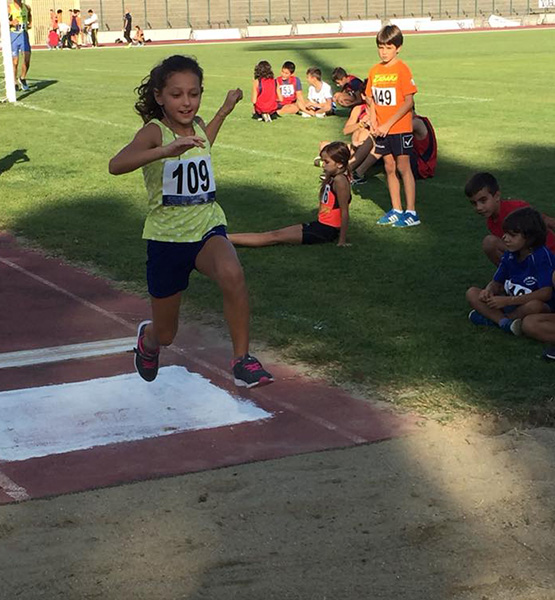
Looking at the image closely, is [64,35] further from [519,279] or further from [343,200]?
[519,279]

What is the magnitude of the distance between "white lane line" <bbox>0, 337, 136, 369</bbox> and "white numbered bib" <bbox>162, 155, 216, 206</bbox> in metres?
1.54

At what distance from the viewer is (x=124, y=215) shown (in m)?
11.8

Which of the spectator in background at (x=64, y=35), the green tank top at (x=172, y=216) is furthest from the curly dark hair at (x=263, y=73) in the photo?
the spectator in background at (x=64, y=35)

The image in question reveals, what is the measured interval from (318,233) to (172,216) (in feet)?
14.3

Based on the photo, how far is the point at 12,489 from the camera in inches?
196

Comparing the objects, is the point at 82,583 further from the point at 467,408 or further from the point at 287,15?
the point at 287,15

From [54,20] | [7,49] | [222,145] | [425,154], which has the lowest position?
[54,20]

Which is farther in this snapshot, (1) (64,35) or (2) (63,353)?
(1) (64,35)

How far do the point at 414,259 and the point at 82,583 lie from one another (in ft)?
19.7

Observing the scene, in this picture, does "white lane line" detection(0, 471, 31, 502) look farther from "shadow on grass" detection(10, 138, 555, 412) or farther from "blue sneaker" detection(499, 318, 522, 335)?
"blue sneaker" detection(499, 318, 522, 335)

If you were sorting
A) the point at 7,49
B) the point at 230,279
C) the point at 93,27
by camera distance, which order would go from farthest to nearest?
1. the point at 93,27
2. the point at 7,49
3. the point at 230,279

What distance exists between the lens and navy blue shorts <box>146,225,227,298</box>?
19.4ft

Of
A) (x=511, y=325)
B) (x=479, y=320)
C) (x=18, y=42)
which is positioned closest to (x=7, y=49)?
(x=18, y=42)

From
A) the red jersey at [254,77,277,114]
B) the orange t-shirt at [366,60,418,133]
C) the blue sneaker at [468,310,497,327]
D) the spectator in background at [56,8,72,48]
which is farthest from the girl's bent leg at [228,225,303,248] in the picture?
the spectator in background at [56,8,72,48]
